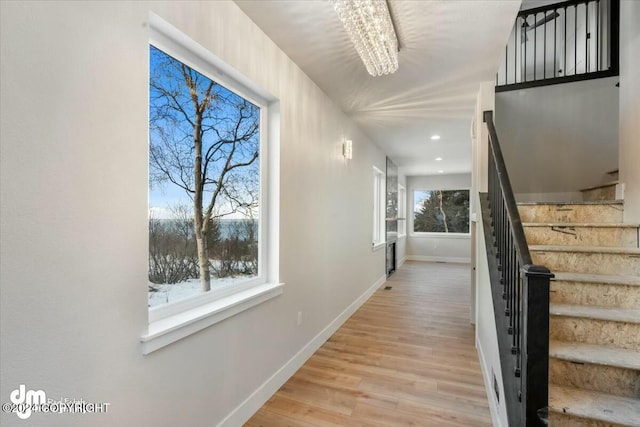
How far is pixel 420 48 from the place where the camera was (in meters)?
2.21

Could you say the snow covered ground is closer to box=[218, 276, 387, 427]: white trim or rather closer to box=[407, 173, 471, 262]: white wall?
box=[218, 276, 387, 427]: white trim

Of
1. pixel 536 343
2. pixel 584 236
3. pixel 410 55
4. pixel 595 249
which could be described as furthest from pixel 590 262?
pixel 410 55

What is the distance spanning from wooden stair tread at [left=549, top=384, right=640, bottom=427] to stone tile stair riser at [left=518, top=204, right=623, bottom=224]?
4.73 feet

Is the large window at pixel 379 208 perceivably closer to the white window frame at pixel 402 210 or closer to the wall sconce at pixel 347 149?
the wall sconce at pixel 347 149

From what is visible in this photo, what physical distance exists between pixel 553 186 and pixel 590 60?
183 cm

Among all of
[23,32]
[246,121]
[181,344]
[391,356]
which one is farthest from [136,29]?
[391,356]

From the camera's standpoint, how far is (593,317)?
1638 millimetres

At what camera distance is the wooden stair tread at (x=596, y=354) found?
1.46 meters

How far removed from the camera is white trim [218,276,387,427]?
182 centimetres

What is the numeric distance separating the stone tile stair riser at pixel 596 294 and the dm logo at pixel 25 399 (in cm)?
253

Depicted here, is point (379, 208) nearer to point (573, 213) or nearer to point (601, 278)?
point (573, 213)

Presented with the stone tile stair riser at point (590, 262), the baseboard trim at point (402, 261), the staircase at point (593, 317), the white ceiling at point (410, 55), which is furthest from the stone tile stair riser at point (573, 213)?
the baseboard trim at point (402, 261)

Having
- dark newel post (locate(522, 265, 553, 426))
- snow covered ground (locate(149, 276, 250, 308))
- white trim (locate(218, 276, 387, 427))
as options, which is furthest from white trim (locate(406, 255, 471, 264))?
snow covered ground (locate(149, 276, 250, 308))

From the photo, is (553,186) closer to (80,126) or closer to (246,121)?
(246,121)
